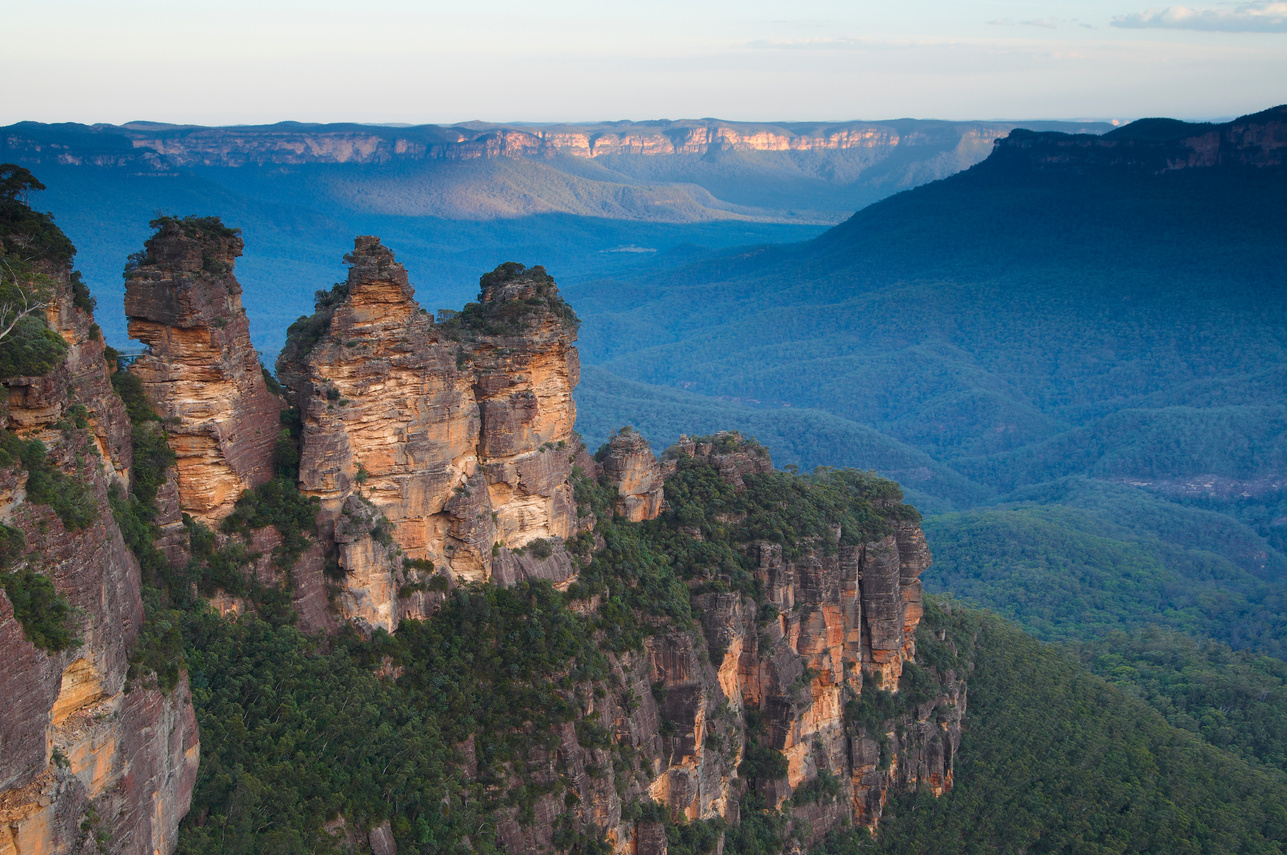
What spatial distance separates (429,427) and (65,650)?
16.6m

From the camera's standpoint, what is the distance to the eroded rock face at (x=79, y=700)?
19.0m

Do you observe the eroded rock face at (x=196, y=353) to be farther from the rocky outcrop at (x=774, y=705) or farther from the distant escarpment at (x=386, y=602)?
the rocky outcrop at (x=774, y=705)

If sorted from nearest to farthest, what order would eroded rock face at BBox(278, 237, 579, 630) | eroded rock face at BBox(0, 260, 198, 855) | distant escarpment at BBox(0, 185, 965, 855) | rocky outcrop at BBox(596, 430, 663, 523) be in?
eroded rock face at BBox(0, 260, 198, 855) → distant escarpment at BBox(0, 185, 965, 855) → eroded rock face at BBox(278, 237, 579, 630) → rocky outcrop at BBox(596, 430, 663, 523)

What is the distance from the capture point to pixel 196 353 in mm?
30625

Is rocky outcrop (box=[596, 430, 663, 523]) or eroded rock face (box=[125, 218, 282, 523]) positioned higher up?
eroded rock face (box=[125, 218, 282, 523])

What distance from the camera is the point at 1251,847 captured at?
2159 inches

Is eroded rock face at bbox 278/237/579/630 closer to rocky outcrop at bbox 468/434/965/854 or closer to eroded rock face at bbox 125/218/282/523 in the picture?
eroded rock face at bbox 125/218/282/523

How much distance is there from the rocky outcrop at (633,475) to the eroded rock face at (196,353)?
17301mm

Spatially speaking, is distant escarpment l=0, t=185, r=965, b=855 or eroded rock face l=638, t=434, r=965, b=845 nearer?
distant escarpment l=0, t=185, r=965, b=855

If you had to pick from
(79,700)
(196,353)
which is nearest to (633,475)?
(196,353)

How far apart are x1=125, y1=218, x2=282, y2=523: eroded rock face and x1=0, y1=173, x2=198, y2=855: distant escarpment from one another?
4888 millimetres

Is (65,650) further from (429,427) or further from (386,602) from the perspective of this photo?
(429,427)

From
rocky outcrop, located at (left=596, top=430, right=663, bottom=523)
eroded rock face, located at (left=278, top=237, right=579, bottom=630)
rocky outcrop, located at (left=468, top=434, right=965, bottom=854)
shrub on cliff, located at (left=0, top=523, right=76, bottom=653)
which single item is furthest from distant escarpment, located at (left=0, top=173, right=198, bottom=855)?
rocky outcrop, located at (left=596, top=430, right=663, bottom=523)

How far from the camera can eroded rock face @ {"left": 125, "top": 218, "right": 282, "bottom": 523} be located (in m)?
30.2
